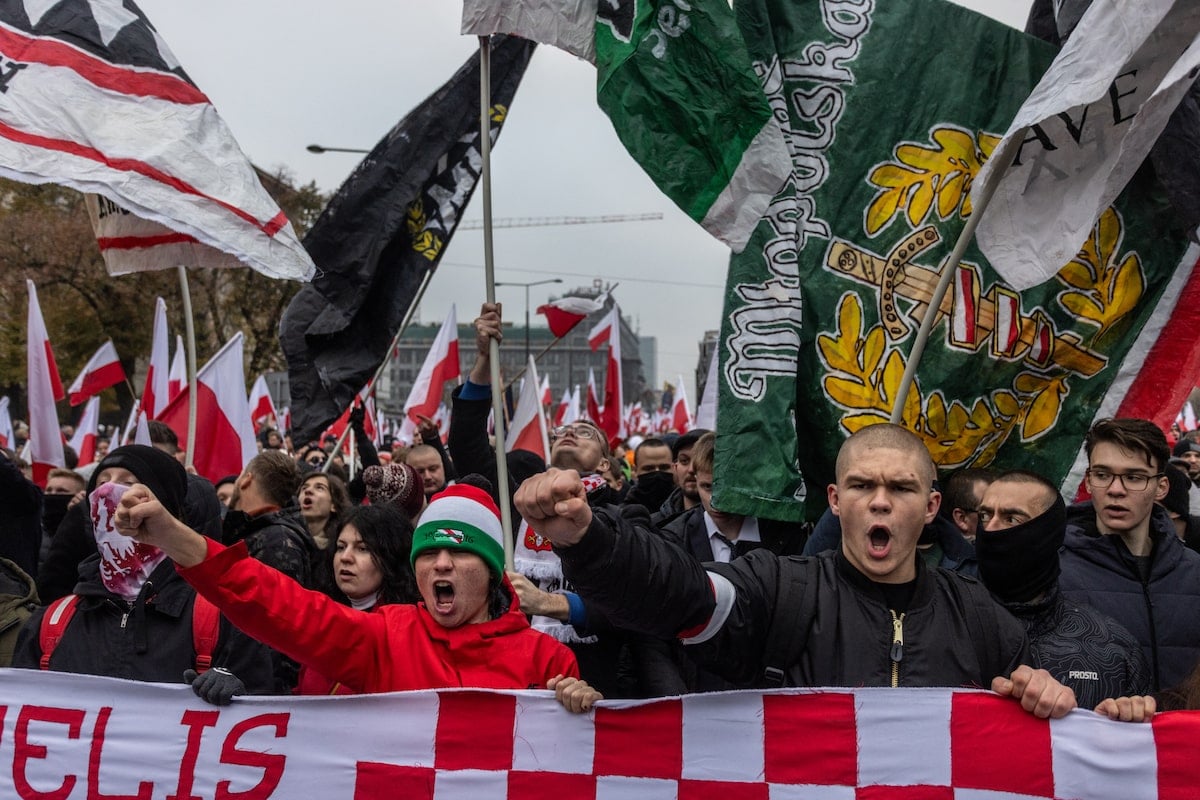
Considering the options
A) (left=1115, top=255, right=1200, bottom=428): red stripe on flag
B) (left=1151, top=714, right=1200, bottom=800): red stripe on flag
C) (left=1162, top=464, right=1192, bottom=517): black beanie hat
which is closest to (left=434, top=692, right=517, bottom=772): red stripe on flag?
(left=1151, top=714, right=1200, bottom=800): red stripe on flag

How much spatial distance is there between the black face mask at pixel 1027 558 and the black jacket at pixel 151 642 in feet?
6.80

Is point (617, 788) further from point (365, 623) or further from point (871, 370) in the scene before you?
point (871, 370)

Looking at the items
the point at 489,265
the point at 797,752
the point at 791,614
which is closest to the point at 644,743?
the point at 797,752

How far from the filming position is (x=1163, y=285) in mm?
5055

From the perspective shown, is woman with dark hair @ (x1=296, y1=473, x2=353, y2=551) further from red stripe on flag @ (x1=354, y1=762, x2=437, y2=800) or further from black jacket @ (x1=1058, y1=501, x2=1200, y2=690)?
black jacket @ (x1=1058, y1=501, x2=1200, y2=690)

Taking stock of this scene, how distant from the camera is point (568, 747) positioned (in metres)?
3.01

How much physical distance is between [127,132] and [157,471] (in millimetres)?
1659

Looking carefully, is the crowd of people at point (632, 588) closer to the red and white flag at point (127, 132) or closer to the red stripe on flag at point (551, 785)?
the red stripe on flag at point (551, 785)

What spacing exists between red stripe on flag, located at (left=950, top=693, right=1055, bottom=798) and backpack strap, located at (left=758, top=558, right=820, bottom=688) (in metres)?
0.39

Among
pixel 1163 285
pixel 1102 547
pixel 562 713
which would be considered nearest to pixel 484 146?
pixel 562 713

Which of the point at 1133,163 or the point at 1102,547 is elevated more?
the point at 1133,163

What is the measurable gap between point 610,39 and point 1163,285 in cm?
254

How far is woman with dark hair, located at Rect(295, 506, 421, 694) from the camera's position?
4.04 m

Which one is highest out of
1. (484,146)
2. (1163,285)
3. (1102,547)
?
(484,146)
